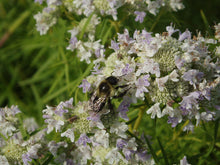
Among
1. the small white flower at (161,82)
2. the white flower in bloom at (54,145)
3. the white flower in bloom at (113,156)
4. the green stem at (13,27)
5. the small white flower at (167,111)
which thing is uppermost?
the green stem at (13,27)

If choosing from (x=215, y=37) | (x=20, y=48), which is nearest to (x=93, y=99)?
(x=215, y=37)

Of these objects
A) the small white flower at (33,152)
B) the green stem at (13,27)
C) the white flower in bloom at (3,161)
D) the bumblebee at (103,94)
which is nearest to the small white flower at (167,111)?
the bumblebee at (103,94)

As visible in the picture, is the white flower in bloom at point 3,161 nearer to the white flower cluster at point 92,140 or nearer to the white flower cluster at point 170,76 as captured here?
the white flower cluster at point 92,140

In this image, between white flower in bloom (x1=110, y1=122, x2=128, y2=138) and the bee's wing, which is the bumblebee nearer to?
the bee's wing

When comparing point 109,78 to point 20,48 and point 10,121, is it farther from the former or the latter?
point 20,48

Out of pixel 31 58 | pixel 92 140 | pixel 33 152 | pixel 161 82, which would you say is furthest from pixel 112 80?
pixel 31 58

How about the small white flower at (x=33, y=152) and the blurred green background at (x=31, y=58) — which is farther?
the blurred green background at (x=31, y=58)
